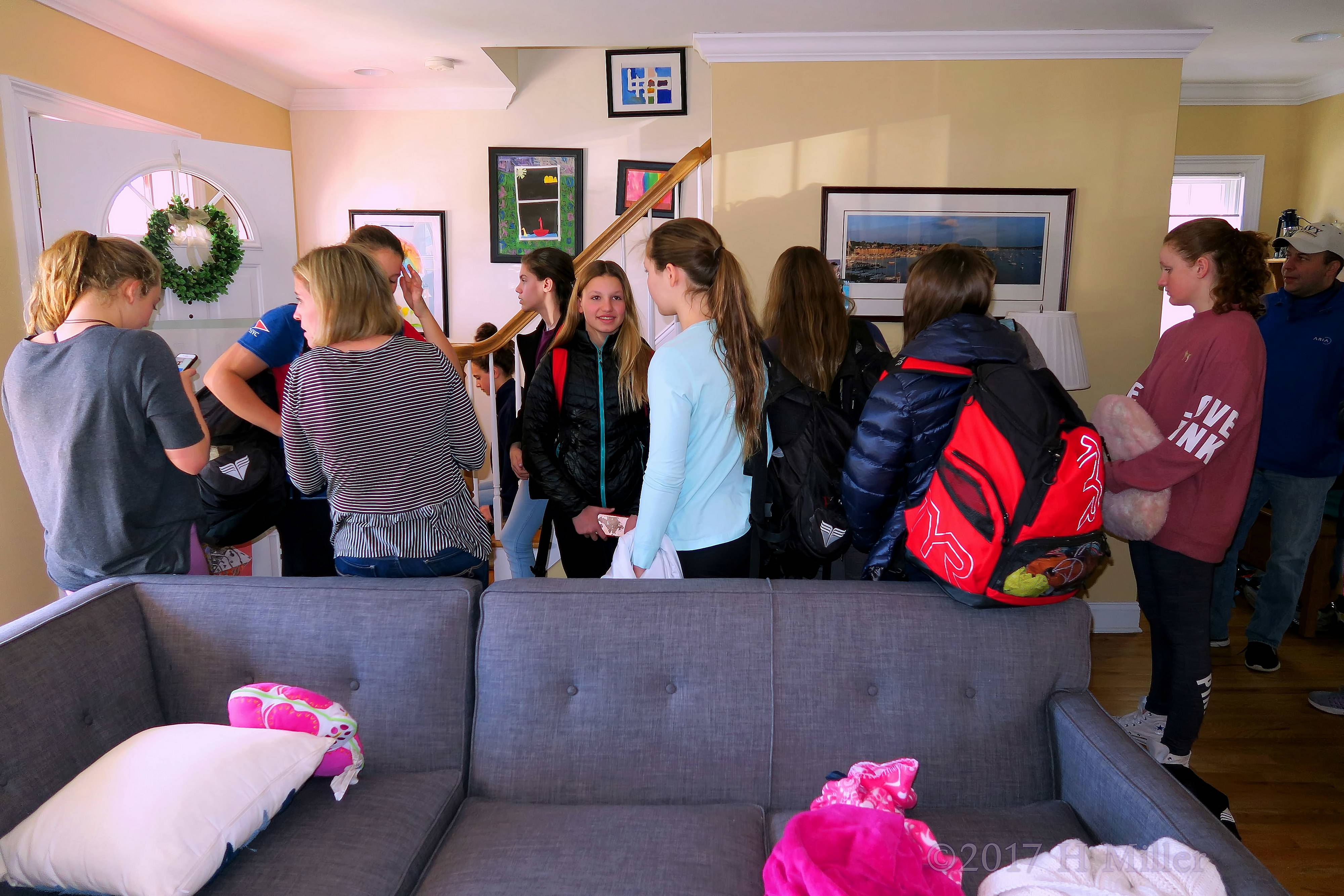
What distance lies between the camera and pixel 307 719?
4.86ft

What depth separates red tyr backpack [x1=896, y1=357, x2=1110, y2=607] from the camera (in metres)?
1.45

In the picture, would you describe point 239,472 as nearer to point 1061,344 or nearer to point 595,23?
point 595,23

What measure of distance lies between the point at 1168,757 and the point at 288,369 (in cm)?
255

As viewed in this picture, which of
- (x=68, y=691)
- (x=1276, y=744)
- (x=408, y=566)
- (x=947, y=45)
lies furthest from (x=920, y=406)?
(x=947, y=45)

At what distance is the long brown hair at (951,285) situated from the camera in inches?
68.3

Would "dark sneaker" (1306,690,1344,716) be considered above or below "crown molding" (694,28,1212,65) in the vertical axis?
below

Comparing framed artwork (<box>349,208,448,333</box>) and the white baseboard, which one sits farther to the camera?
framed artwork (<box>349,208,448,333</box>)

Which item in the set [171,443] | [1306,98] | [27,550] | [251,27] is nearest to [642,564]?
[171,443]

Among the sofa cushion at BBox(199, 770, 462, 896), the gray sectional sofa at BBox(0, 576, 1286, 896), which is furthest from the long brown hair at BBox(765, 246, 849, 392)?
the sofa cushion at BBox(199, 770, 462, 896)

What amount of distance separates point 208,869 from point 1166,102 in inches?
160

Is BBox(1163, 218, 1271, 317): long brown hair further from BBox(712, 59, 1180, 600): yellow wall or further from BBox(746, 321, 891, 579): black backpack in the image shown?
BBox(712, 59, 1180, 600): yellow wall

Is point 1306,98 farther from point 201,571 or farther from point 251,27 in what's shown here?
point 201,571

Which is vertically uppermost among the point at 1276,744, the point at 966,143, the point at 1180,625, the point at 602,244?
the point at 966,143

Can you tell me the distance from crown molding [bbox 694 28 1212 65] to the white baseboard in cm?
233
